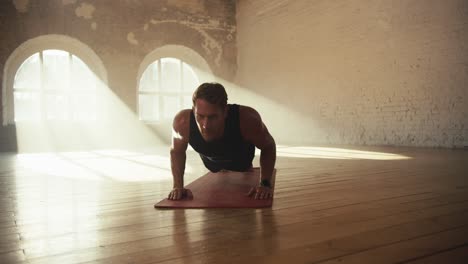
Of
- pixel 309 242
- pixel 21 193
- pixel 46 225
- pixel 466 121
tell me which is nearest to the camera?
pixel 309 242

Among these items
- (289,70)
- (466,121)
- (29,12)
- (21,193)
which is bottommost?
(21,193)

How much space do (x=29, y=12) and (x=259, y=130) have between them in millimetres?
7166

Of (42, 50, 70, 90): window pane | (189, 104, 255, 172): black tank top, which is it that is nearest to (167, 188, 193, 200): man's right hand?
(189, 104, 255, 172): black tank top

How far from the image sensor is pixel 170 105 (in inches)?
369

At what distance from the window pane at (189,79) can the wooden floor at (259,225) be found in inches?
275

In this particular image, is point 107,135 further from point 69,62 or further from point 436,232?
point 436,232

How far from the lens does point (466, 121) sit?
16.5 ft

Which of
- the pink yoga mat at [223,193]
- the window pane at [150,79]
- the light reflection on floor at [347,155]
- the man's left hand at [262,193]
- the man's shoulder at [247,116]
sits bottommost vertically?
the light reflection on floor at [347,155]

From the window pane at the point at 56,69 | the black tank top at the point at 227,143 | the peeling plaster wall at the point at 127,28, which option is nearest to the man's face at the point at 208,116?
the black tank top at the point at 227,143

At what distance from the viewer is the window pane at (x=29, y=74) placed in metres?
7.82

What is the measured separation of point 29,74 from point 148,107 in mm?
2641

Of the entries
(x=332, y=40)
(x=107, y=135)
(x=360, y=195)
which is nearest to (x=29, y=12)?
→ (x=107, y=135)

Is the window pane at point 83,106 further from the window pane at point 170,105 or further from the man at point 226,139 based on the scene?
the man at point 226,139

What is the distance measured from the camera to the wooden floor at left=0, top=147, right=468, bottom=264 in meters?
1.20
